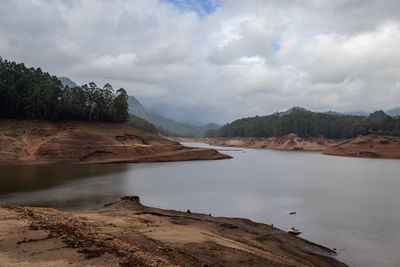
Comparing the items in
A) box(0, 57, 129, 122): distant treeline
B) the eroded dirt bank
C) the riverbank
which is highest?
box(0, 57, 129, 122): distant treeline

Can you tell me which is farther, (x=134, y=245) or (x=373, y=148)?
(x=373, y=148)

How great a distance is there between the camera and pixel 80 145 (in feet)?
195

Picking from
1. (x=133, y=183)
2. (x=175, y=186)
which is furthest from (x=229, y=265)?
(x=133, y=183)

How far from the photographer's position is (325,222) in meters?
19.1

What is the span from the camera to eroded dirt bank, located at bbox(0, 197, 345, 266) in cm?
770

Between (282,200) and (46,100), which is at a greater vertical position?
(46,100)

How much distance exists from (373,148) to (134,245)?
101 m

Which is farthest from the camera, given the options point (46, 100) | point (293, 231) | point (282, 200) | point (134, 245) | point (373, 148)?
point (373, 148)

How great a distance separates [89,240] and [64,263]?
Answer: 198 centimetres

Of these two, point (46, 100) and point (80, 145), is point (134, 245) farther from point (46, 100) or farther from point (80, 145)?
point (46, 100)

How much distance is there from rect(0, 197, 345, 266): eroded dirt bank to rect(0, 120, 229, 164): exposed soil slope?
46539mm

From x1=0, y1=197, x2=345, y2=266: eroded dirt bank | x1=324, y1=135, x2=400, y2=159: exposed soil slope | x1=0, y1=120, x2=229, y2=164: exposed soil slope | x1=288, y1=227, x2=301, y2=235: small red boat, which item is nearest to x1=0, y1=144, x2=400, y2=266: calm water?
x1=288, y1=227, x2=301, y2=235: small red boat

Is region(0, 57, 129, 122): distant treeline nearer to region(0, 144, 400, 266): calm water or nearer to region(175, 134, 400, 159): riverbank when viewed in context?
region(0, 144, 400, 266): calm water

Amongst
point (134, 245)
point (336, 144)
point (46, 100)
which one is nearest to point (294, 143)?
point (336, 144)
